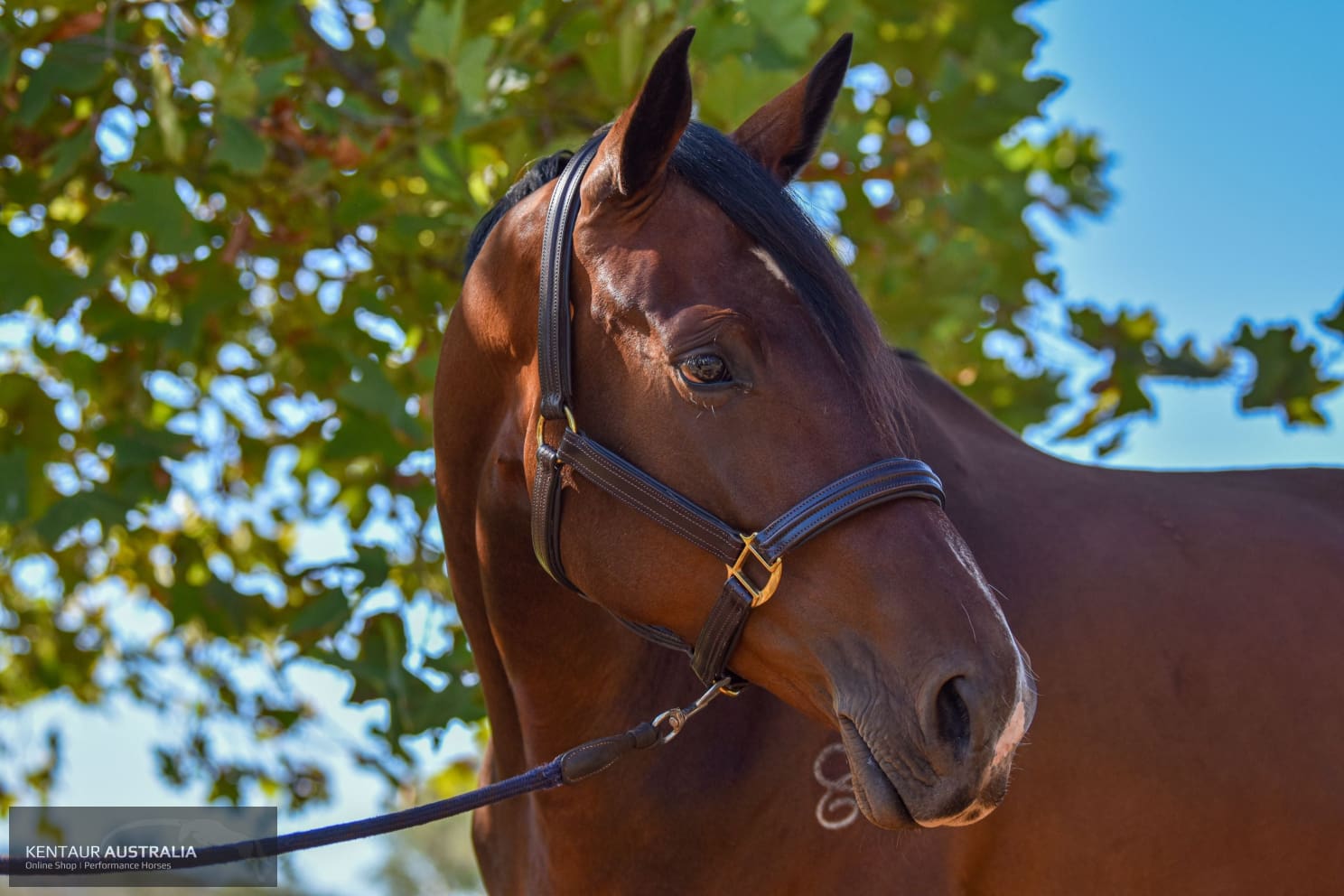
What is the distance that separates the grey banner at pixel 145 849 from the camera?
2.26 metres

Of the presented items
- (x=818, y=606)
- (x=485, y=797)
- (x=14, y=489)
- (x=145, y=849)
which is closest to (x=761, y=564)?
(x=818, y=606)

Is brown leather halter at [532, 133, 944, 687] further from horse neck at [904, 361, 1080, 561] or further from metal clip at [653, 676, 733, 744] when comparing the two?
horse neck at [904, 361, 1080, 561]

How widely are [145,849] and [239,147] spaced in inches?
67.6

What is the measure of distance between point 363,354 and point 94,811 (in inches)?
60.4

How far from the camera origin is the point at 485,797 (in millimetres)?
2162

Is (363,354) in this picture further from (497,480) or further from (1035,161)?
(1035,161)

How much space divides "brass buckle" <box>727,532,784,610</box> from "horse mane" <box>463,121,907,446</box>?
0.91ft

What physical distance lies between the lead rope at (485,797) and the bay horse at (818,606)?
10cm

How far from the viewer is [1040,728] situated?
224 centimetres

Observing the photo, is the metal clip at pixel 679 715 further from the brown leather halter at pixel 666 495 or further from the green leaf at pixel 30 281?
the green leaf at pixel 30 281

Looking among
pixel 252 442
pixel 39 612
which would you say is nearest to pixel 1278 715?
pixel 252 442

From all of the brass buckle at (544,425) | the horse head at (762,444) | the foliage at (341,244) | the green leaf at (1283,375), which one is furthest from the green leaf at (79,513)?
the green leaf at (1283,375)

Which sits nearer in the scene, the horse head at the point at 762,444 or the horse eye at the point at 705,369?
the horse head at the point at 762,444

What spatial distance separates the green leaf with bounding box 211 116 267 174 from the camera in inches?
121
